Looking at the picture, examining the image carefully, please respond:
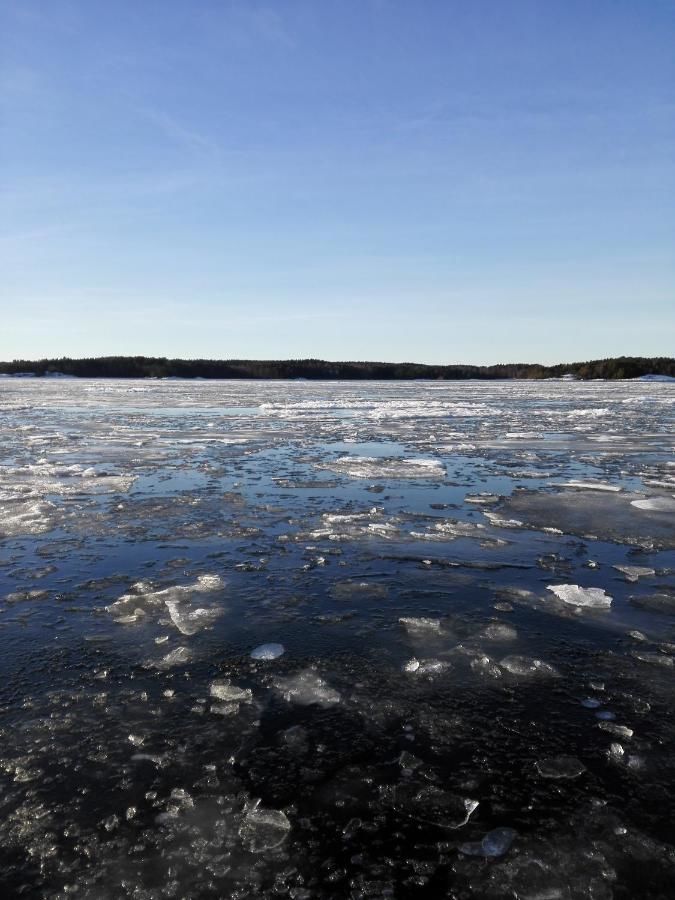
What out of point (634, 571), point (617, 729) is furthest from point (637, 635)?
point (634, 571)

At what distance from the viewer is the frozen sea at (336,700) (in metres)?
2.08

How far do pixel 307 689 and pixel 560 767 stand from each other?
A: 1303 millimetres

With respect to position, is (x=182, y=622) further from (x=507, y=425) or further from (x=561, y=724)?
(x=507, y=425)

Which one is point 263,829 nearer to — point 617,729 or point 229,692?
point 229,692

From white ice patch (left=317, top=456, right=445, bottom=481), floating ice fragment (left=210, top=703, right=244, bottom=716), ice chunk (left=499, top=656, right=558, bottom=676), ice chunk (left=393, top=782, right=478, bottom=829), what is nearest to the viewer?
ice chunk (left=393, top=782, right=478, bottom=829)

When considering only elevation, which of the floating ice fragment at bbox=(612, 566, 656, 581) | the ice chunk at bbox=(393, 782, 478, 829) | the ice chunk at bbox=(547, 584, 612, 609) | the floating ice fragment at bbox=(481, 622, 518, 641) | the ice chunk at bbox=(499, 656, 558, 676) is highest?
the ice chunk at bbox=(547, 584, 612, 609)

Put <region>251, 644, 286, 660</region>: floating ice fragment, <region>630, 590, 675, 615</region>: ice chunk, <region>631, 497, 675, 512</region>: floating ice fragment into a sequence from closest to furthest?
→ <region>251, 644, 286, 660</region>: floating ice fragment, <region>630, 590, 675, 615</region>: ice chunk, <region>631, 497, 675, 512</region>: floating ice fragment

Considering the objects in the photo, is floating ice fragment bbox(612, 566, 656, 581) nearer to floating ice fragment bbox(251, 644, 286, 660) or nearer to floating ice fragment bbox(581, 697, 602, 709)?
floating ice fragment bbox(581, 697, 602, 709)

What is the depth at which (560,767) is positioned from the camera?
2541mm

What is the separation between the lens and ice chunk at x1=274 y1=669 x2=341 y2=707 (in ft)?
10.0

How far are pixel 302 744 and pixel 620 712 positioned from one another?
1623 mm

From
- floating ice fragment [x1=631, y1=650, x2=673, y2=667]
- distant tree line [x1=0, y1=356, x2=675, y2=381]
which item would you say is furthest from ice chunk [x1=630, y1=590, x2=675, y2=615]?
distant tree line [x1=0, y1=356, x2=675, y2=381]

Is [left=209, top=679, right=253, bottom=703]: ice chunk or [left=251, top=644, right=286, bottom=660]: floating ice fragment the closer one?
[left=209, top=679, right=253, bottom=703]: ice chunk

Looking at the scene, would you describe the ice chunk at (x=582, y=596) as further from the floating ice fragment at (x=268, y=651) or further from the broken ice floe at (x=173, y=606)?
the broken ice floe at (x=173, y=606)
